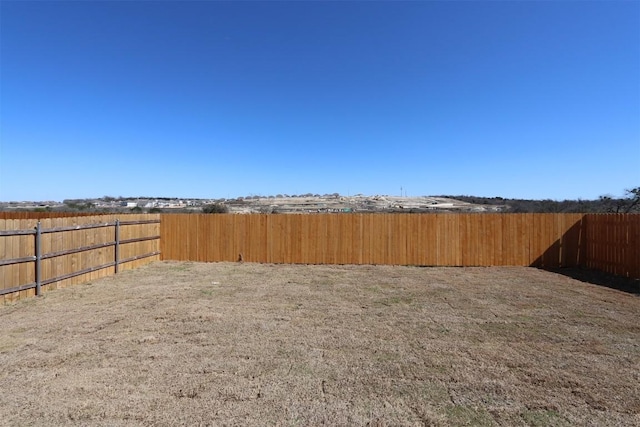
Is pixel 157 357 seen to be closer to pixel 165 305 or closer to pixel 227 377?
pixel 227 377

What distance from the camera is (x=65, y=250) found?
309 inches

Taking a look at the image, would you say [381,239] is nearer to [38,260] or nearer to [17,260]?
[38,260]

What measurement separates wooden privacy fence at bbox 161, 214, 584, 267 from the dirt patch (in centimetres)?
387

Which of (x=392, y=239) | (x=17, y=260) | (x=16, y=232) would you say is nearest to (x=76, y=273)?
(x=17, y=260)

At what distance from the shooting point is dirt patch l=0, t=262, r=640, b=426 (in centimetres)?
288

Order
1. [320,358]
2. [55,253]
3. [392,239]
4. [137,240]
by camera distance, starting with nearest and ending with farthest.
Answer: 1. [320,358]
2. [55,253]
3. [137,240]
4. [392,239]

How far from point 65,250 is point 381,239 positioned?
8.12 meters

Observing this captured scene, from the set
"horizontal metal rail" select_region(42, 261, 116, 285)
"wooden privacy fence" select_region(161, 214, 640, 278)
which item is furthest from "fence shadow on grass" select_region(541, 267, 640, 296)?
"horizontal metal rail" select_region(42, 261, 116, 285)

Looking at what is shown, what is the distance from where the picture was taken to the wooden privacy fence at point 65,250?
6.59 m

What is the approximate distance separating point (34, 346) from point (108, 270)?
549 centimetres

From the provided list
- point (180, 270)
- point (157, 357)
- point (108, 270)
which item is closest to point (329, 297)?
point (157, 357)

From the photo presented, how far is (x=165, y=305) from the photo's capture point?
20.6 feet

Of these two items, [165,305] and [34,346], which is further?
[165,305]

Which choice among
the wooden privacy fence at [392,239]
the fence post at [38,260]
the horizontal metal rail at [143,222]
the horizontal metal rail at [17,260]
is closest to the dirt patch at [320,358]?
the fence post at [38,260]
